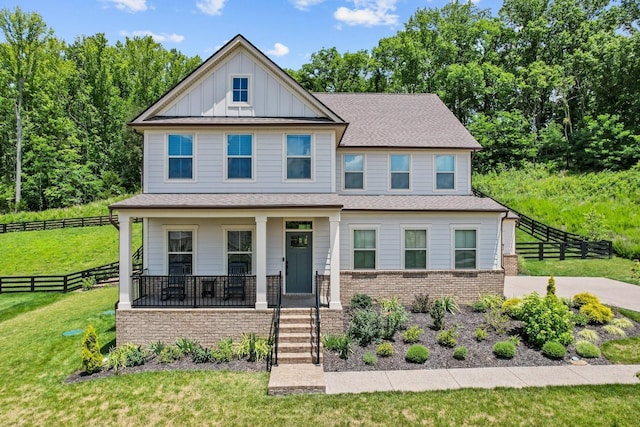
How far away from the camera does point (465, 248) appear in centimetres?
1450

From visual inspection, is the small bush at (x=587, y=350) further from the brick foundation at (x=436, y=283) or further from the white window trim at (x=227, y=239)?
the white window trim at (x=227, y=239)

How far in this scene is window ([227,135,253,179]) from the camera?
519 inches

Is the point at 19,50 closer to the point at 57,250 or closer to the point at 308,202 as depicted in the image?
the point at 57,250

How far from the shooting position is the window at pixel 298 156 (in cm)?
1323

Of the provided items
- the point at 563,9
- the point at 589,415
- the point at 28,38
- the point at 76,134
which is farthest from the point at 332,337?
the point at 563,9

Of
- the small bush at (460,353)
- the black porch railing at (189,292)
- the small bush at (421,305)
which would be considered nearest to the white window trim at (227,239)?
the black porch railing at (189,292)

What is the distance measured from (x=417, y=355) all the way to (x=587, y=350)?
457cm

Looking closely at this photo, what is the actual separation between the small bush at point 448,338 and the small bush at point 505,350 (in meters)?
1.05

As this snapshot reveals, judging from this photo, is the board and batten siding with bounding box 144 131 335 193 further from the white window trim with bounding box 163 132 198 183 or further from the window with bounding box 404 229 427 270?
the window with bounding box 404 229 427 270

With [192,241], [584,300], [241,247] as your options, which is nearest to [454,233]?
[584,300]

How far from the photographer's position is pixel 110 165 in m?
48.9

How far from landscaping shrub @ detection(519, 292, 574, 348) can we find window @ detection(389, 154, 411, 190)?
22.1 feet

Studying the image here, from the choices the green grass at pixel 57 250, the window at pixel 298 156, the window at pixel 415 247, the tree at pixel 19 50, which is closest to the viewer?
the window at pixel 298 156

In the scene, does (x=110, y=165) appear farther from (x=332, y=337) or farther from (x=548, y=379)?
(x=548, y=379)
